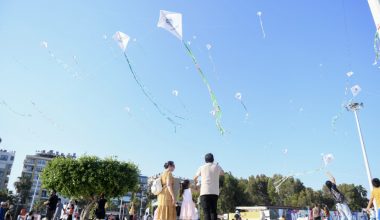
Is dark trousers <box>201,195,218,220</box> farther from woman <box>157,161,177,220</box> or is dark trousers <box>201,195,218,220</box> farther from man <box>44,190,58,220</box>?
man <box>44,190,58,220</box>

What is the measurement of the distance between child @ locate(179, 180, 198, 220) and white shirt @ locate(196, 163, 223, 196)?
607 millimetres

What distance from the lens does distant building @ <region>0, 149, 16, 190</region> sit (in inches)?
3804

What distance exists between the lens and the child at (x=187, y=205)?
21.5ft

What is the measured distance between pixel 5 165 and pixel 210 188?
112166 millimetres

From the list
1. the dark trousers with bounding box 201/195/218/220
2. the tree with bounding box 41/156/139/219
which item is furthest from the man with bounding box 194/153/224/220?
the tree with bounding box 41/156/139/219

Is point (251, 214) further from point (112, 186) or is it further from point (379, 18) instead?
point (379, 18)

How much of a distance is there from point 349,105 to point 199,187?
3530 centimetres

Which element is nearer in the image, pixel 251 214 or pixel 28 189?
pixel 251 214

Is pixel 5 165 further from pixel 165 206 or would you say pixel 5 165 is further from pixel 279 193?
pixel 165 206

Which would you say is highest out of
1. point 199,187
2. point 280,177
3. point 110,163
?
point 280,177

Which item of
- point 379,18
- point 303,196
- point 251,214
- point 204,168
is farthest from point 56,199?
point 303,196

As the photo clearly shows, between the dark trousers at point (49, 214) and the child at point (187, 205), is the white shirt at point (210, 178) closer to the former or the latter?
the child at point (187, 205)

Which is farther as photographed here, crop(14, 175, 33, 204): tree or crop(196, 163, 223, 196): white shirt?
crop(14, 175, 33, 204): tree

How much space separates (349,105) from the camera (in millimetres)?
36375
